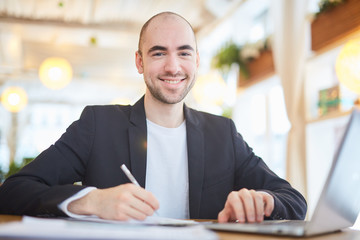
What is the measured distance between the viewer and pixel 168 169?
157cm

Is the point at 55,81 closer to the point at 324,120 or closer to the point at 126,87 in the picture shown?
the point at 324,120

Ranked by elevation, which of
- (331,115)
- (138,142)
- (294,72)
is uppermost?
(294,72)

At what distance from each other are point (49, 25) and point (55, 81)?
1.51 meters

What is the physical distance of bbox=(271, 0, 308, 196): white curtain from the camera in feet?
14.8

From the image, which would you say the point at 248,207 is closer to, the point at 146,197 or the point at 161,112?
the point at 146,197

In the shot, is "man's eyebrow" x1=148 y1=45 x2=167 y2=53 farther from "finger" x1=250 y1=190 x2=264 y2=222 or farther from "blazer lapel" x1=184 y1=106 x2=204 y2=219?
"finger" x1=250 y1=190 x2=264 y2=222

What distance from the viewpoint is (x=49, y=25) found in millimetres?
7488

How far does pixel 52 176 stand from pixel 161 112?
499 mm

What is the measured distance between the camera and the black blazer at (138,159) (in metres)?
1.40

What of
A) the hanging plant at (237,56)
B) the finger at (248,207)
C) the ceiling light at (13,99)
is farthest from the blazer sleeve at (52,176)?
the ceiling light at (13,99)

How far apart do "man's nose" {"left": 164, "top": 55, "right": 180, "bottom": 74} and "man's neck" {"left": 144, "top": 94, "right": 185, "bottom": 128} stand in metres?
0.14

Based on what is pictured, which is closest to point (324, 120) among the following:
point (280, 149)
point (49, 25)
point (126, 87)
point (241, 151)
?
point (280, 149)

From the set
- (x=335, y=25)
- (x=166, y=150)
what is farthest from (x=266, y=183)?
(x=335, y=25)

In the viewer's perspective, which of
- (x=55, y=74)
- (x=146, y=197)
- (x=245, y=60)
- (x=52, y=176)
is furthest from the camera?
(x=55, y=74)
